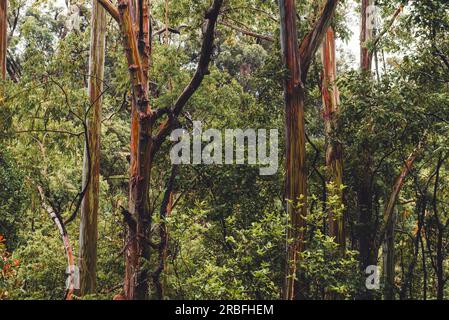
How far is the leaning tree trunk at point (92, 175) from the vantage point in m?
8.32

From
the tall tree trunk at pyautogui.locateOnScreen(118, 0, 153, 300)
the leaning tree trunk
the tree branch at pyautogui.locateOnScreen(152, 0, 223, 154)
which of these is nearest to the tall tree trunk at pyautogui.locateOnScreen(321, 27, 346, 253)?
the tree branch at pyautogui.locateOnScreen(152, 0, 223, 154)

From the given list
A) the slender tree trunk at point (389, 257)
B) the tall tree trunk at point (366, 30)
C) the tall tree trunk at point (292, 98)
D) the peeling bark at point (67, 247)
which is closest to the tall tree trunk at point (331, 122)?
the tall tree trunk at point (366, 30)

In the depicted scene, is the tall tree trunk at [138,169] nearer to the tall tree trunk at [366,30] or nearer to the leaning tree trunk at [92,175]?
the leaning tree trunk at [92,175]

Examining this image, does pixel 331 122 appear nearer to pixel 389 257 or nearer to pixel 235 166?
pixel 235 166

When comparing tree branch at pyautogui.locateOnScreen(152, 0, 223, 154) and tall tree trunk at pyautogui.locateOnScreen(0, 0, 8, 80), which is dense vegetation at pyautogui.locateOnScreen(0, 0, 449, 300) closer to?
tree branch at pyautogui.locateOnScreen(152, 0, 223, 154)

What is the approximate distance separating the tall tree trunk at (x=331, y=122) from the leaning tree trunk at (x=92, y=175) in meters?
3.72

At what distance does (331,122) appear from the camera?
29.3 feet

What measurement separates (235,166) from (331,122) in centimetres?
190

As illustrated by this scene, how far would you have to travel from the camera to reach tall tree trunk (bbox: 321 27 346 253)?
876cm

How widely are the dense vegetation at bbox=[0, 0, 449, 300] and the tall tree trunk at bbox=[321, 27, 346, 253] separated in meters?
0.04

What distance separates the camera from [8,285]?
5.75 metres

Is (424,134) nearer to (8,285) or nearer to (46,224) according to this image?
(8,285)

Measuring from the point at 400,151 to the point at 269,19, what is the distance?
3.44 m

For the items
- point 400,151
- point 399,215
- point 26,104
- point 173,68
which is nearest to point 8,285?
point 26,104
